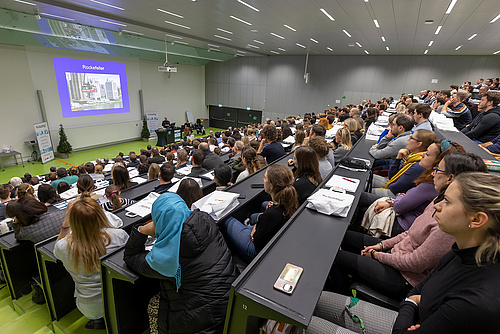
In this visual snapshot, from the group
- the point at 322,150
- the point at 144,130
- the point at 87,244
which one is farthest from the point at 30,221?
the point at 144,130

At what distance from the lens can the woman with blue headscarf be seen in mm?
1466

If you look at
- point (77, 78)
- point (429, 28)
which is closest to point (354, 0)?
point (429, 28)

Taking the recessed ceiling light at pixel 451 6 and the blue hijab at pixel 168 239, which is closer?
the blue hijab at pixel 168 239

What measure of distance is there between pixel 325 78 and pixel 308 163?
1479cm

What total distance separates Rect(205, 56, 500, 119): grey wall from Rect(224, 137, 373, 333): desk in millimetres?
14997

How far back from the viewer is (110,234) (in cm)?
195

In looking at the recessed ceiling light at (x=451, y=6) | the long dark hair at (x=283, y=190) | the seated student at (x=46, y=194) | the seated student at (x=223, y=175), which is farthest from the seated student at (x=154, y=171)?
the recessed ceiling light at (x=451, y=6)

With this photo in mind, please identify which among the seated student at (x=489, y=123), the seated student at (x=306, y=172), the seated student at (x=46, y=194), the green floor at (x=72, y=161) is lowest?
the green floor at (x=72, y=161)

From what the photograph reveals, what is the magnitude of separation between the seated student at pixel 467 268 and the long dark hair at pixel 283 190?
3.22ft

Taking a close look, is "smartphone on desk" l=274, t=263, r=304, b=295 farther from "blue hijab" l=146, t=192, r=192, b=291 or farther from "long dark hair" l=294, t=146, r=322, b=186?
"long dark hair" l=294, t=146, r=322, b=186

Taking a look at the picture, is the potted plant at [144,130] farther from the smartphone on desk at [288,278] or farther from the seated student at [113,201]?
the smartphone on desk at [288,278]

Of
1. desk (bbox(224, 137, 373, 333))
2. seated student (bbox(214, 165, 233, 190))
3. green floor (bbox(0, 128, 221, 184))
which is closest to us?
desk (bbox(224, 137, 373, 333))

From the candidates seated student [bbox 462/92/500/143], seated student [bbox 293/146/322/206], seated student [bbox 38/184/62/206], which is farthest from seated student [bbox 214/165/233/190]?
seated student [bbox 462/92/500/143]

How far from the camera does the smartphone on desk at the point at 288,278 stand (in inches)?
46.8
